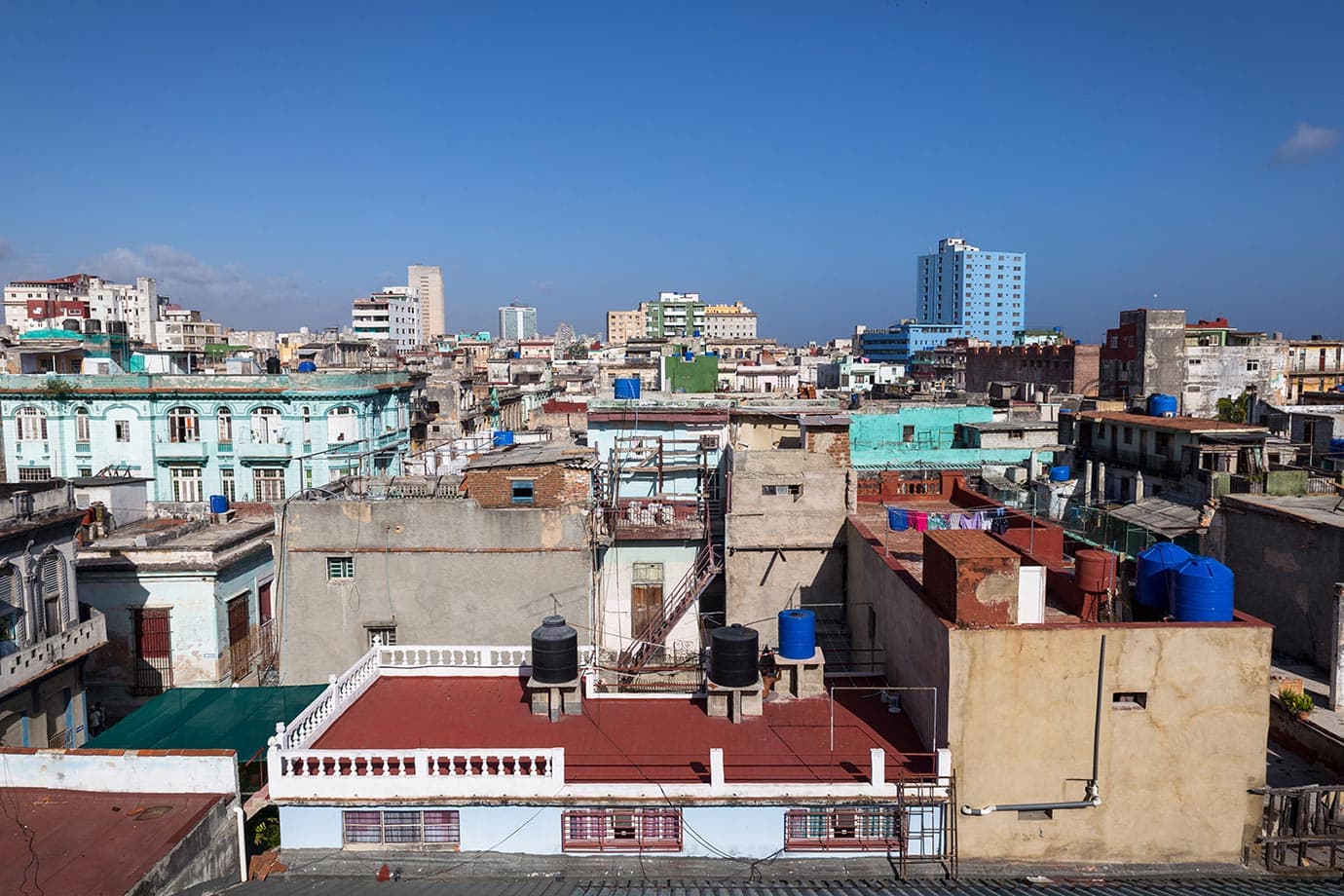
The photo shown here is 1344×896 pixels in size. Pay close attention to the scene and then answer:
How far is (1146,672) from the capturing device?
43.9 ft

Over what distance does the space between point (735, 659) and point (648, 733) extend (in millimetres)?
2009

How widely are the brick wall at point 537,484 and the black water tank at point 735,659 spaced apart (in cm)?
730

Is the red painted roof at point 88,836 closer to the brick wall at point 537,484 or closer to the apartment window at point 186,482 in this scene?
the brick wall at point 537,484

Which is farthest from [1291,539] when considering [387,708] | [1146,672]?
[387,708]

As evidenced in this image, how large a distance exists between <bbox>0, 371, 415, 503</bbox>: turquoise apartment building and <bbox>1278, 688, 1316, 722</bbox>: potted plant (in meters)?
36.5

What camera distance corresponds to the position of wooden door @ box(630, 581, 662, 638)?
944 inches

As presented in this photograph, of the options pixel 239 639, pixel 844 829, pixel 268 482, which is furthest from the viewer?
pixel 268 482

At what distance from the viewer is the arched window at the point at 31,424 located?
142 feet

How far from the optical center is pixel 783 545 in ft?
72.0

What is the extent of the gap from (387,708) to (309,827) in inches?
131

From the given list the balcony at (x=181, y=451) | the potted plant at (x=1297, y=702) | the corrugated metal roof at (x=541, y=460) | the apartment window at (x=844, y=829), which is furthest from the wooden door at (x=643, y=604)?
the balcony at (x=181, y=451)

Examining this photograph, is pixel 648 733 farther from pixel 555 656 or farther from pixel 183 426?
pixel 183 426

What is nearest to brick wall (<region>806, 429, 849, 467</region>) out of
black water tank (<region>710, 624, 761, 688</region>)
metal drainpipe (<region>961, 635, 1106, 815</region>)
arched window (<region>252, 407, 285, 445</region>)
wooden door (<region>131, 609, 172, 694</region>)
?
black water tank (<region>710, 624, 761, 688</region>)

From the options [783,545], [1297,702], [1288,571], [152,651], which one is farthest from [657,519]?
[1288,571]
